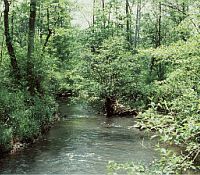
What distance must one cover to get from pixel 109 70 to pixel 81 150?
44.2 feet

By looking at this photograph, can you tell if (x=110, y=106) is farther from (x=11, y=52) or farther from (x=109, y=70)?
(x=11, y=52)

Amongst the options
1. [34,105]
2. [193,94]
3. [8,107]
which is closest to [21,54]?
[34,105]

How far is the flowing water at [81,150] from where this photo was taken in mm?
15875

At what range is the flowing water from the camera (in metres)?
15.9

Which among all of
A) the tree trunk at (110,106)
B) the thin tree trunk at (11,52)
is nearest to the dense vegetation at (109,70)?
the thin tree trunk at (11,52)

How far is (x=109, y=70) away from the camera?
3178 centimetres

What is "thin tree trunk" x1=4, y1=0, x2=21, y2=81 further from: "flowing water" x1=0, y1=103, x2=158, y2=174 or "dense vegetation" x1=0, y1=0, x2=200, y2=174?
"flowing water" x1=0, y1=103, x2=158, y2=174

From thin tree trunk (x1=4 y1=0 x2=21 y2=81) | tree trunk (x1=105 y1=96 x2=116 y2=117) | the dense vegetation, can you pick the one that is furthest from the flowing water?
thin tree trunk (x1=4 y1=0 x2=21 y2=81)

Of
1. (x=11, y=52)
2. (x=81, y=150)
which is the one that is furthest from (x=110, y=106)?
(x=81, y=150)

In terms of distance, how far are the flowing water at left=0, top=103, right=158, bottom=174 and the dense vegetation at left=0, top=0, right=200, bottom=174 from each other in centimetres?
101

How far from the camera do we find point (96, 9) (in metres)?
50.4

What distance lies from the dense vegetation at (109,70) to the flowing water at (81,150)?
1009 mm

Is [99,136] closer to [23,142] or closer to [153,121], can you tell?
[23,142]

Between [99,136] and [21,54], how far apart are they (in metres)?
7.25
